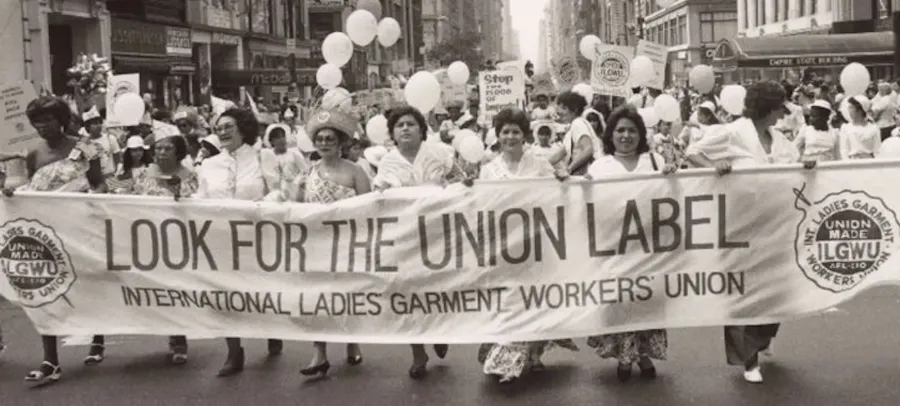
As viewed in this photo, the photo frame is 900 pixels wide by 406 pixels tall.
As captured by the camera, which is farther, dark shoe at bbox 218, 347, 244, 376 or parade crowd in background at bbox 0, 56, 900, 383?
dark shoe at bbox 218, 347, 244, 376

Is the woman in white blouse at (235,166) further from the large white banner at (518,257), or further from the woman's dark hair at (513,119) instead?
the woman's dark hair at (513,119)

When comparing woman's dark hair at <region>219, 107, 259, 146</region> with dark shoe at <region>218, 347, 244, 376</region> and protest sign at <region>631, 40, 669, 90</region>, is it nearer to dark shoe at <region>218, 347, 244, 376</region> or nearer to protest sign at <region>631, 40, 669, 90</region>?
dark shoe at <region>218, 347, 244, 376</region>

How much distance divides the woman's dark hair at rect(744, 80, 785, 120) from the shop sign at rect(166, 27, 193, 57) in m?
33.8

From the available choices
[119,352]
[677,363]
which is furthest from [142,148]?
[677,363]

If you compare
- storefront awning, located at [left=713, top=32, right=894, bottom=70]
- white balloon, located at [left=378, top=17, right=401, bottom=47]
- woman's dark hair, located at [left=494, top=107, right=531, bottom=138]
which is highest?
storefront awning, located at [left=713, top=32, right=894, bottom=70]

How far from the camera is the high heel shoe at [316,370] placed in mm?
7488

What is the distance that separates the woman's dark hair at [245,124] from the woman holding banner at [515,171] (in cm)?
162

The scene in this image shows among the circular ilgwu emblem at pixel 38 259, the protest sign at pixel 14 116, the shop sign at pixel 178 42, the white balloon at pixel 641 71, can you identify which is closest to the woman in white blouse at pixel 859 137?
the white balloon at pixel 641 71

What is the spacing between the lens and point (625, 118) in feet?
23.5

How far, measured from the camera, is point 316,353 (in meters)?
7.55

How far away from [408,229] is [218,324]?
1.33 metres

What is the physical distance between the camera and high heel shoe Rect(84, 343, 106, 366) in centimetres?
812

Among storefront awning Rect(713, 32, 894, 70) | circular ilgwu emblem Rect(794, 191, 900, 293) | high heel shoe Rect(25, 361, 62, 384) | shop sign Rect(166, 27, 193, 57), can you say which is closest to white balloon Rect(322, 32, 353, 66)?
high heel shoe Rect(25, 361, 62, 384)

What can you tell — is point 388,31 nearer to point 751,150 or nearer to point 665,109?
point 665,109
